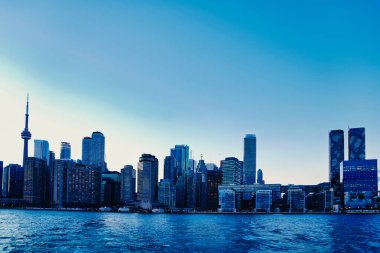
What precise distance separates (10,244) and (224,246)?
44.9 metres

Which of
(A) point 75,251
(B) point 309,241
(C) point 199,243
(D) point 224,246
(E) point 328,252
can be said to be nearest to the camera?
(A) point 75,251

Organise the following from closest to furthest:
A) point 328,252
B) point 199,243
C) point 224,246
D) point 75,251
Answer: point 75,251 → point 328,252 → point 224,246 → point 199,243

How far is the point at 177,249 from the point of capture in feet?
260

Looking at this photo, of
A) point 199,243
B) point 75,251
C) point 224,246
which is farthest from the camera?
point 199,243

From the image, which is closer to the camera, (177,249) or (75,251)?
(75,251)

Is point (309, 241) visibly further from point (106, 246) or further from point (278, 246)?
point (106, 246)

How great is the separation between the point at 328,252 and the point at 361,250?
8099mm

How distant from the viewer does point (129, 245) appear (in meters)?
86.1

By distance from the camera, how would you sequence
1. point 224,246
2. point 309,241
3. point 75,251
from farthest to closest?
point 309,241 → point 224,246 → point 75,251

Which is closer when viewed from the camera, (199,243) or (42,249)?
(42,249)

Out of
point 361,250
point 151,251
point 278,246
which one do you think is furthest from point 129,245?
point 361,250

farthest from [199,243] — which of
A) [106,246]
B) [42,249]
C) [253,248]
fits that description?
[42,249]

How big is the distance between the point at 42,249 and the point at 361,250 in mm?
63420

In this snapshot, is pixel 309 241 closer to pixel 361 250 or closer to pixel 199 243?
pixel 361 250
